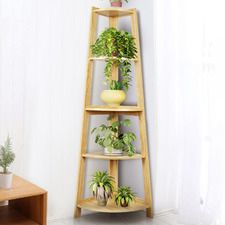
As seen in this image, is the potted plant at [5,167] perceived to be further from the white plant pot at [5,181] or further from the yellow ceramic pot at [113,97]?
the yellow ceramic pot at [113,97]

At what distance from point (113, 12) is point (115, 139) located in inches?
36.8

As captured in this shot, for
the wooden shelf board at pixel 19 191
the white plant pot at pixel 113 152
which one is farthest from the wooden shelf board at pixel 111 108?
the wooden shelf board at pixel 19 191

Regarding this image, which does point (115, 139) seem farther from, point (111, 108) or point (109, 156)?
point (111, 108)

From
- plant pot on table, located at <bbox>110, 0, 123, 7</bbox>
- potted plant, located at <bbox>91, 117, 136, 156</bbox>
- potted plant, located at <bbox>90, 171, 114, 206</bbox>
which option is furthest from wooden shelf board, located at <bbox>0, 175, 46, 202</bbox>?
plant pot on table, located at <bbox>110, 0, 123, 7</bbox>

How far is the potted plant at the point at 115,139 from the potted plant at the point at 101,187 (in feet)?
0.60

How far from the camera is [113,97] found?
2768mm

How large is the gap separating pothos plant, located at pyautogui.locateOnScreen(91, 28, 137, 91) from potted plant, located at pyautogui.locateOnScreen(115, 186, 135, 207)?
756mm

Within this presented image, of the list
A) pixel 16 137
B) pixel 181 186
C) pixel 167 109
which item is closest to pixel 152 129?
pixel 167 109

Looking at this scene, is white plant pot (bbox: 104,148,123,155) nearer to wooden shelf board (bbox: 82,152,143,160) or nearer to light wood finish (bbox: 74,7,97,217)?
wooden shelf board (bbox: 82,152,143,160)

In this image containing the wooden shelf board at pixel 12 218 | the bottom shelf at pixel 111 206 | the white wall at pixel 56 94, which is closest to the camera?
the wooden shelf board at pixel 12 218

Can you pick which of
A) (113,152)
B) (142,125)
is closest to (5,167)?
(113,152)

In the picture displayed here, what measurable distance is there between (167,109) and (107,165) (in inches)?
28.2

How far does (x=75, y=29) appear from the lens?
279cm

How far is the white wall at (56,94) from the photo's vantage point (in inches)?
99.4
